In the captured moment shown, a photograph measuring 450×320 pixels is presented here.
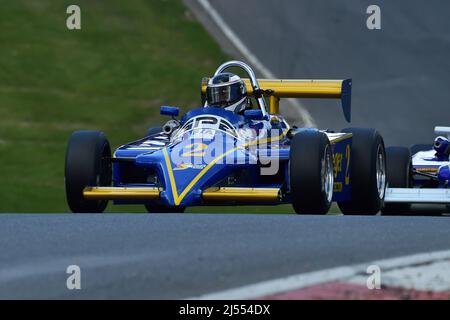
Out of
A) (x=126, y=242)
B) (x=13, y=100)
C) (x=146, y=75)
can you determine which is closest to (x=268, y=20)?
(x=146, y=75)

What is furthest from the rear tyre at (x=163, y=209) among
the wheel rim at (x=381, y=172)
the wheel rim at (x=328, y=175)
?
the wheel rim at (x=328, y=175)

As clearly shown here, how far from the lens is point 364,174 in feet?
44.3

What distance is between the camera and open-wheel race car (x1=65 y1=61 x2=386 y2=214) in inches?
455

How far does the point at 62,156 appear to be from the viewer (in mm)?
20219

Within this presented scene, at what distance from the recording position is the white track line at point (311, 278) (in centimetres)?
595

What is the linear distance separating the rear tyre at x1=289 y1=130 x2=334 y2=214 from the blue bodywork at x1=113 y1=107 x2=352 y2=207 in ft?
0.92

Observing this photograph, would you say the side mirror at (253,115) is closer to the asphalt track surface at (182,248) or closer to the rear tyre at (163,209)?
the rear tyre at (163,209)

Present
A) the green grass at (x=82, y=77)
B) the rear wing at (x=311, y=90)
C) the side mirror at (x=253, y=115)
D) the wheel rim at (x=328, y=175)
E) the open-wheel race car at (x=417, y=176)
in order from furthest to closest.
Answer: the green grass at (x=82, y=77)
the open-wheel race car at (x=417, y=176)
the rear wing at (x=311, y=90)
the side mirror at (x=253, y=115)
the wheel rim at (x=328, y=175)

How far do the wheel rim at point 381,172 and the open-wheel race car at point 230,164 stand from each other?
3cm

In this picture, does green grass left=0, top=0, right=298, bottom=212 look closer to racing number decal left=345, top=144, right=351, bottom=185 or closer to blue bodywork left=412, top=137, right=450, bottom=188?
blue bodywork left=412, top=137, right=450, bottom=188

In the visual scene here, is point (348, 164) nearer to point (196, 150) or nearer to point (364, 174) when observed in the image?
point (364, 174)

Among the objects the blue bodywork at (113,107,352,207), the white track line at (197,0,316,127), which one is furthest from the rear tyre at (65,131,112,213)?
the white track line at (197,0,316,127)

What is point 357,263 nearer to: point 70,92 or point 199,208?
point 199,208

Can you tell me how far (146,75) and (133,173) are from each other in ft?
35.7
